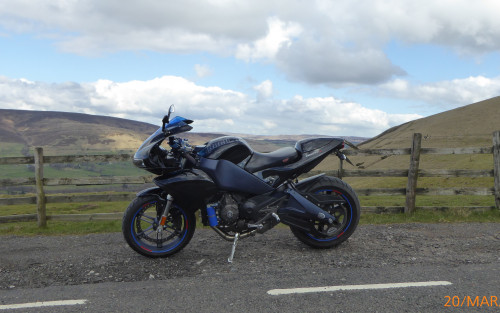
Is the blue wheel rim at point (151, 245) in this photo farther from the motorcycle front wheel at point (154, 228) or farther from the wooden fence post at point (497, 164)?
the wooden fence post at point (497, 164)

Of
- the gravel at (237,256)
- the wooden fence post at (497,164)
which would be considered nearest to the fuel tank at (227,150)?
the gravel at (237,256)

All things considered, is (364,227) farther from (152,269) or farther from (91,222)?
(91,222)

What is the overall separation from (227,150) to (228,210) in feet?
2.60

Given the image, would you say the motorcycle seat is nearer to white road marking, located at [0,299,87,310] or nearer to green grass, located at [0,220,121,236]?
white road marking, located at [0,299,87,310]

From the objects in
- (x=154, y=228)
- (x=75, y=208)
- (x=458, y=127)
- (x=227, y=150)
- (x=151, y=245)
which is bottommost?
(x=75, y=208)

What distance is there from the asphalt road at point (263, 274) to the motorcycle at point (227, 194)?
35 centimetres

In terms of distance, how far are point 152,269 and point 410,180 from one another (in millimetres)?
6111

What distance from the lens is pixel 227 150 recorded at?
536 centimetres

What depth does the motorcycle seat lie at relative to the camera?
546cm

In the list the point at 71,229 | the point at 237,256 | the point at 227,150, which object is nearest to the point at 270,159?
the point at 227,150

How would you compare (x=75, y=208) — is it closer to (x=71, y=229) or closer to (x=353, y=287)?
(x=71, y=229)

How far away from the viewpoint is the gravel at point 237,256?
4.97 m

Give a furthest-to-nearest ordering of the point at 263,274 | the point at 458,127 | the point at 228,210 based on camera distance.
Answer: the point at 458,127, the point at 228,210, the point at 263,274

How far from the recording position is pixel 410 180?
8.83 metres
